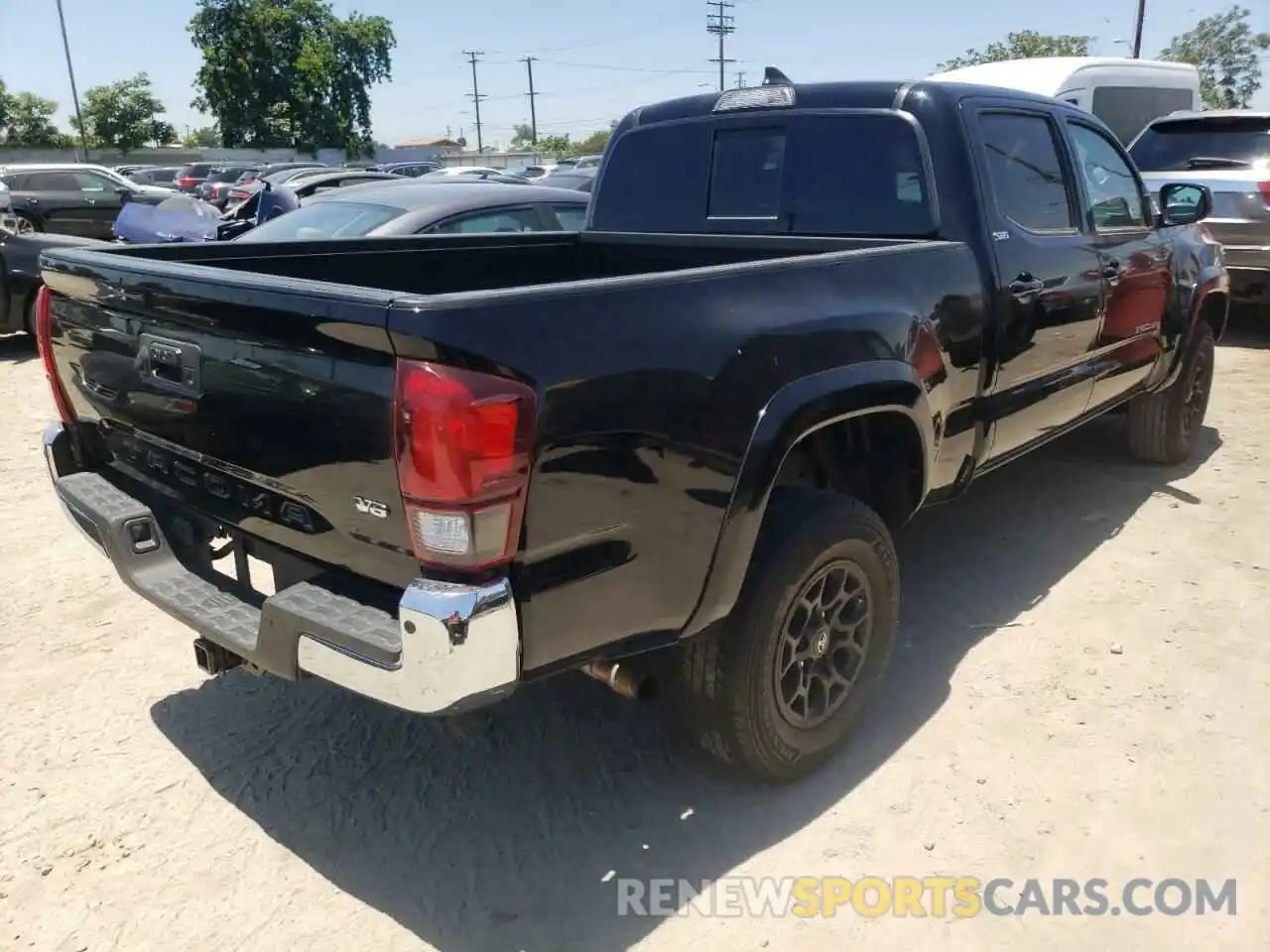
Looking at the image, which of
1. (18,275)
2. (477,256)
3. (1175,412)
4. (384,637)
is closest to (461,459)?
(384,637)

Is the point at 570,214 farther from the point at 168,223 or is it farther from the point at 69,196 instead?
the point at 69,196

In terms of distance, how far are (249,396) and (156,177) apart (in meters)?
34.9

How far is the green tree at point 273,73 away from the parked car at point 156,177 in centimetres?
2494

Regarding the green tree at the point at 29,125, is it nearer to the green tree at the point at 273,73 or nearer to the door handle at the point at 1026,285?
the green tree at the point at 273,73

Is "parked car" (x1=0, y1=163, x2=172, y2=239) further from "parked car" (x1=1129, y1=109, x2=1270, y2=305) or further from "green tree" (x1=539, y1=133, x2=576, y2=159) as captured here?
"green tree" (x1=539, y1=133, x2=576, y2=159)

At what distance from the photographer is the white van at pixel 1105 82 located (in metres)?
11.4

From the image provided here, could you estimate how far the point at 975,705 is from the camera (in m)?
3.34

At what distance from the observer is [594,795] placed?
2.92 m

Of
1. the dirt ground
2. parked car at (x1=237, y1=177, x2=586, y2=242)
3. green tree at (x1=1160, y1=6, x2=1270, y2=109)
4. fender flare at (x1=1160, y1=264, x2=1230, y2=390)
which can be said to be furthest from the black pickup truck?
green tree at (x1=1160, y1=6, x2=1270, y2=109)

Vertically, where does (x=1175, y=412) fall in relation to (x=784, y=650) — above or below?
below

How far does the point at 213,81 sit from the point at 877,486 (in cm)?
6199

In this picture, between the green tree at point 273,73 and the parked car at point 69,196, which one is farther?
the green tree at point 273,73

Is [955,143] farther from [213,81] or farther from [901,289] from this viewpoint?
[213,81]

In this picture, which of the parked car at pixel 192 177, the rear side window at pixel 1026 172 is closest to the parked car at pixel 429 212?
the rear side window at pixel 1026 172
